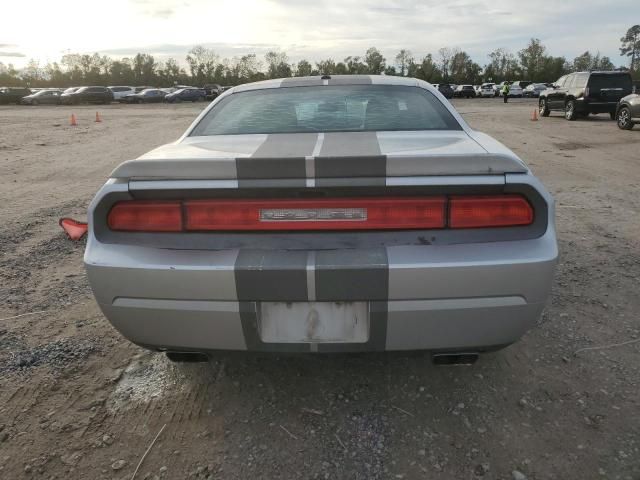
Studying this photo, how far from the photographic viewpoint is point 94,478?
6.67 feet

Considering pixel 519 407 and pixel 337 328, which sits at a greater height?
pixel 337 328

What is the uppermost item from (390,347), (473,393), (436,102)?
(436,102)

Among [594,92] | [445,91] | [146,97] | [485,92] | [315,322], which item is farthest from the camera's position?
[485,92]

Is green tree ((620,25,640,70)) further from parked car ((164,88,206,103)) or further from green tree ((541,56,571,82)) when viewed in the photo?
parked car ((164,88,206,103))

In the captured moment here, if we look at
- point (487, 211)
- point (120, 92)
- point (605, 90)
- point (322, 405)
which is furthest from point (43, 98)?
point (487, 211)

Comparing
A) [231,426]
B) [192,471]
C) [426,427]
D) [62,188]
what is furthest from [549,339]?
[62,188]

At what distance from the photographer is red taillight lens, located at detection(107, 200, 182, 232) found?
2.11 m

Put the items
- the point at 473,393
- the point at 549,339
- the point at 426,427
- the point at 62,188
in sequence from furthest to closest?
1. the point at 62,188
2. the point at 549,339
3. the point at 473,393
4. the point at 426,427

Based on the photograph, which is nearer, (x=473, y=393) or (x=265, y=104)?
(x=473, y=393)

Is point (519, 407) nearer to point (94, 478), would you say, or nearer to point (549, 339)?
point (549, 339)

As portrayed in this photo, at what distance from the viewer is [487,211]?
2.05 meters

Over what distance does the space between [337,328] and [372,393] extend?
0.68 meters

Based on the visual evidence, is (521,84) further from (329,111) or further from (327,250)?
(327,250)

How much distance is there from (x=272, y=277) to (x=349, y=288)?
30cm
